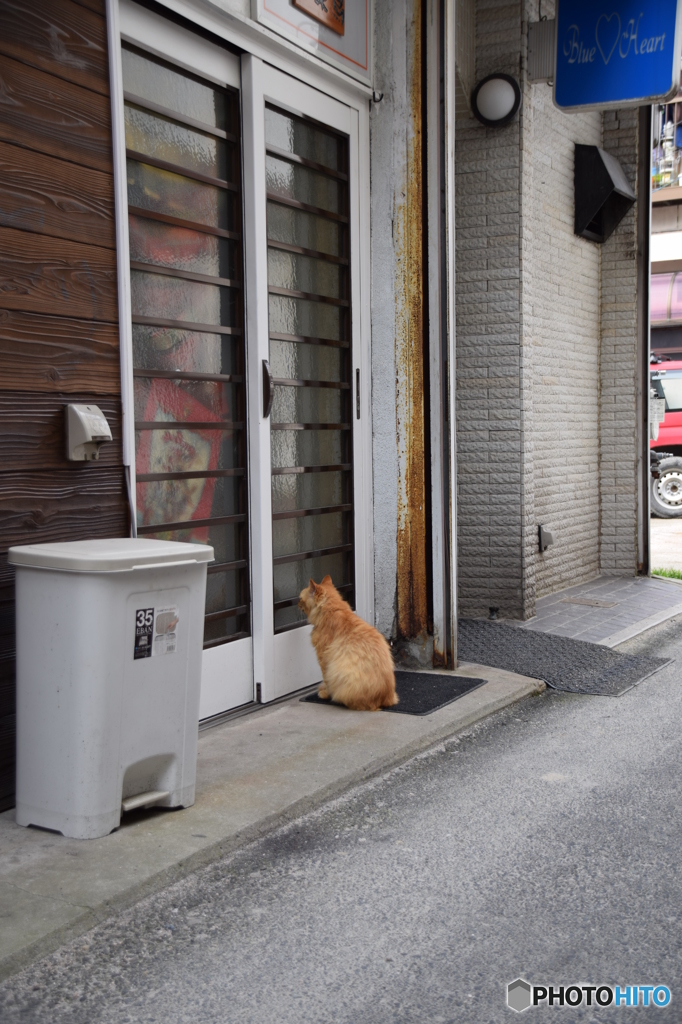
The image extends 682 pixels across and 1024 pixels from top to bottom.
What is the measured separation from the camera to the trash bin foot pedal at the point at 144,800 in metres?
3.53

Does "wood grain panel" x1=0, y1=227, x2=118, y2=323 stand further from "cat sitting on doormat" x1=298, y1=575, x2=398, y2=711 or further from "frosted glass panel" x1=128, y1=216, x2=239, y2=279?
"cat sitting on doormat" x1=298, y1=575, x2=398, y2=711

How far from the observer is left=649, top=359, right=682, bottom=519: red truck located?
54.7ft

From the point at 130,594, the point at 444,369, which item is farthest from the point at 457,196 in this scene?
the point at 130,594

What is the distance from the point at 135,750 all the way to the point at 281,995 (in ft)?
3.87

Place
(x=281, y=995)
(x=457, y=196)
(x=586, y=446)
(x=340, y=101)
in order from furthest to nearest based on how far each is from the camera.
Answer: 1. (x=586, y=446)
2. (x=457, y=196)
3. (x=340, y=101)
4. (x=281, y=995)

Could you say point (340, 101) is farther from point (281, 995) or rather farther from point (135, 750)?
point (281, 995)

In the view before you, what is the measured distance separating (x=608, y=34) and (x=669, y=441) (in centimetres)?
1136

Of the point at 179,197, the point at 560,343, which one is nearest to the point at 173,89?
the point at 179,197

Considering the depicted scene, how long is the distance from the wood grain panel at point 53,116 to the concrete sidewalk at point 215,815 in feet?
8.46

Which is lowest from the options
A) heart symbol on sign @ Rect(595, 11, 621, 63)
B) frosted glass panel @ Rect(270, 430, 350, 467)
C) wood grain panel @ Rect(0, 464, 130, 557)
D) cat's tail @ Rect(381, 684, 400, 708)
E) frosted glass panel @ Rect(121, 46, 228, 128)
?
cat's tail @ Rect(381, 684, 400, 708)

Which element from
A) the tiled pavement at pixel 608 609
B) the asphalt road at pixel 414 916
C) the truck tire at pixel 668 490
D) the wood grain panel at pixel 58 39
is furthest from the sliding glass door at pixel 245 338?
the truck tire at pixel 668 490

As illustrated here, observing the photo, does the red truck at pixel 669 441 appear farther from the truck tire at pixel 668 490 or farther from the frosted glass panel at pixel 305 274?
the frosted glass panel at pixel 305 274

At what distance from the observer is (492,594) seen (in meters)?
7.66

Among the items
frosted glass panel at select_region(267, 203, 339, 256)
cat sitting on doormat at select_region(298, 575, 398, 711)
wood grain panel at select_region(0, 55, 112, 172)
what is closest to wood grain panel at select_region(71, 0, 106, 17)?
wood grain panel at select_region(0, 55, 112, 172)
